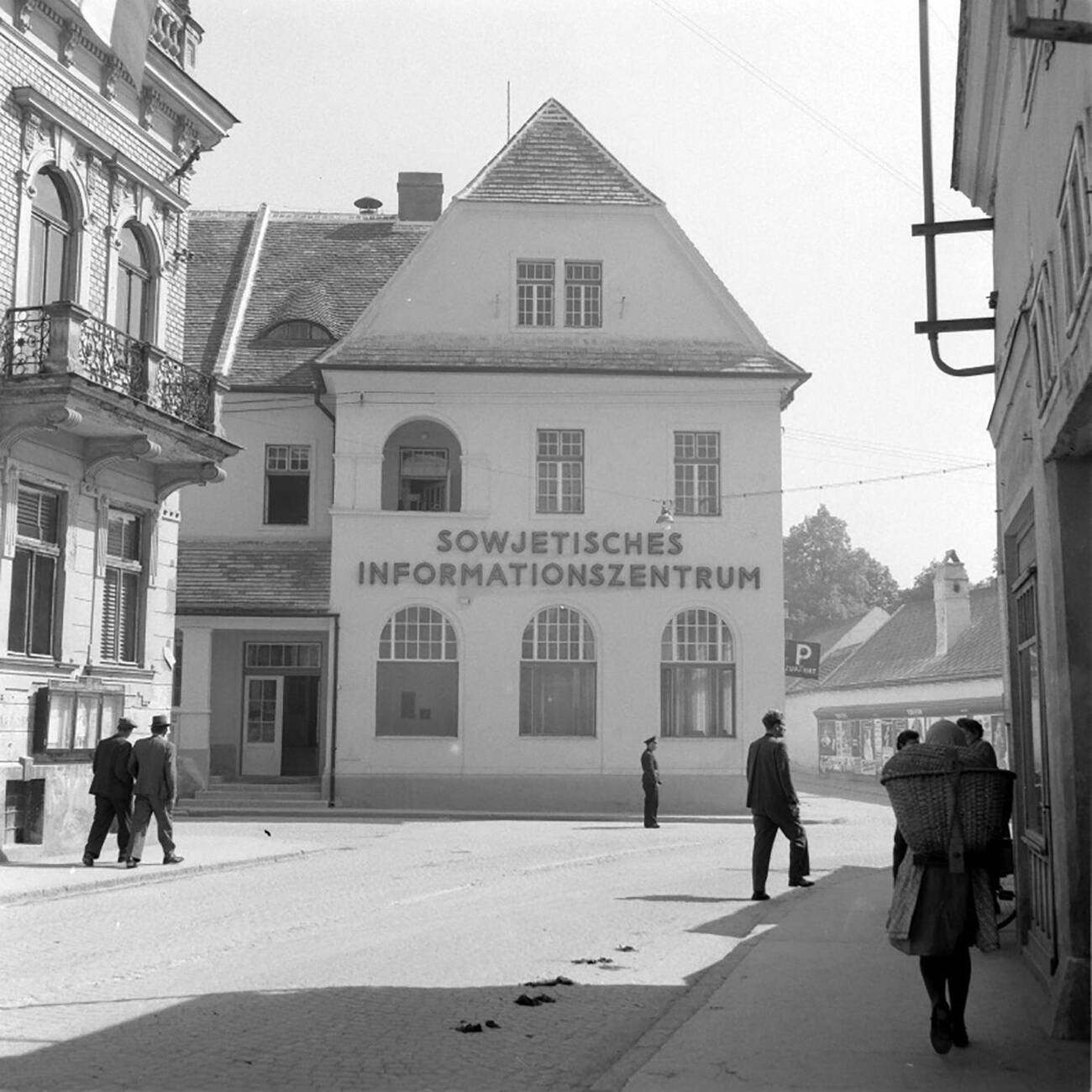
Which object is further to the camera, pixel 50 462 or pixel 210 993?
pixel 50 462

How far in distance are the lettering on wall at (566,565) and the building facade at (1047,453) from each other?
21.1m

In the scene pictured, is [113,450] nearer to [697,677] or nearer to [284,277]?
[697,677]

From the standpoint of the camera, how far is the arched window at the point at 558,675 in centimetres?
3162

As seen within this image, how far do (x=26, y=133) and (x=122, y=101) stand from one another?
8.59 feet

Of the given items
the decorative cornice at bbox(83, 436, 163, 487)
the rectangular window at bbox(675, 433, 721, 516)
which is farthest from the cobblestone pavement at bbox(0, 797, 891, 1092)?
the rectangular window at bbox(675, 433, 721, 516)

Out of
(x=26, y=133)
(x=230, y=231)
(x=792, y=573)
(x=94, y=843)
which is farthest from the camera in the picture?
(x=792, y=573)

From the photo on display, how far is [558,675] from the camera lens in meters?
31.8

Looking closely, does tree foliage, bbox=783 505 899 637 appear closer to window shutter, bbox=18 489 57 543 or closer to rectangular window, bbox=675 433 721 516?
rectangular window, bbox=675 433 721 516

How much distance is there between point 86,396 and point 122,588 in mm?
3928

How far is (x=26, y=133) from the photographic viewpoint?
63.5ft

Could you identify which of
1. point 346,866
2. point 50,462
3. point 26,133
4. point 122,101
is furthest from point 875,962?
point 122,101

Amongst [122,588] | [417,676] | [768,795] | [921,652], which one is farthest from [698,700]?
[921,652]

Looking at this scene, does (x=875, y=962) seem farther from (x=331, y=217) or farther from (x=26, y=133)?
(x=331, y=217)

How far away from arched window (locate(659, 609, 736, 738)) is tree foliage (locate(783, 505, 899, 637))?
70056 millimetres
